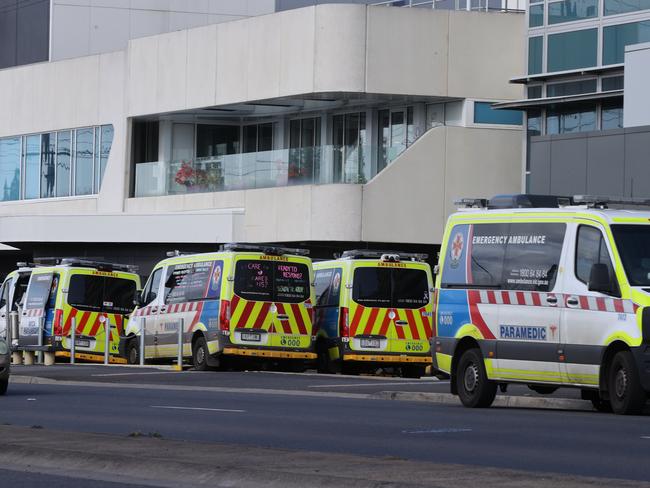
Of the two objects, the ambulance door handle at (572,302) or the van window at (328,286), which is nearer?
the ambulance door handle at (572,302)

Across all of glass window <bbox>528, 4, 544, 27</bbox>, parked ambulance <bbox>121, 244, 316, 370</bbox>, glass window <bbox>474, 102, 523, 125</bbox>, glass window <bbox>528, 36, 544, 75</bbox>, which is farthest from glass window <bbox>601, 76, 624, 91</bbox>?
parked ambulance <bbox>121, 244, 316, 370</bbox>

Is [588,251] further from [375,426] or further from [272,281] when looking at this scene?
[272,281]

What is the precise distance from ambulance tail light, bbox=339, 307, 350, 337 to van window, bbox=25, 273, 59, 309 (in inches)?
348

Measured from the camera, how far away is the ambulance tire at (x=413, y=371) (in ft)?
101

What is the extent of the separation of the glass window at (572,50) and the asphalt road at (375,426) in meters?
20.4

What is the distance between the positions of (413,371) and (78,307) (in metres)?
8.71

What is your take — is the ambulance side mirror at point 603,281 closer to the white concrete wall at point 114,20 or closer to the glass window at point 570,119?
the glass window at point 570,119

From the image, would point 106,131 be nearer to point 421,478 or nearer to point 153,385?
point 153,385

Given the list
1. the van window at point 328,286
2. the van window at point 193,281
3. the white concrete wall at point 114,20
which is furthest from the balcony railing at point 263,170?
the van window at point 193,281

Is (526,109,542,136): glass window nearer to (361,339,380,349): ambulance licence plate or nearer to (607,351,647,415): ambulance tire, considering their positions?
(361,339,380,349): ambulance licence plate

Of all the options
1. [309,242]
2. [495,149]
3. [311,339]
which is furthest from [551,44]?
[311,339]

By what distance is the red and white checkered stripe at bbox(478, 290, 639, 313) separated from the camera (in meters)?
17.0

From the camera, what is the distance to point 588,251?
17656 mm

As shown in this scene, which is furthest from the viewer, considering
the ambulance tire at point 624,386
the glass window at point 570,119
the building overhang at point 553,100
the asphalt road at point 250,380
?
the glass window at point 570,119
